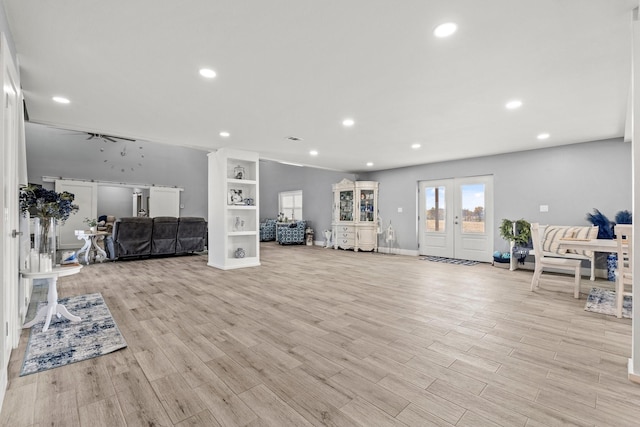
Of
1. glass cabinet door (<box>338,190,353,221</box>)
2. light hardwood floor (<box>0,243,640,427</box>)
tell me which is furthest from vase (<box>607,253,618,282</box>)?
glass cabinet door (<box>338,190,353,221</box>)

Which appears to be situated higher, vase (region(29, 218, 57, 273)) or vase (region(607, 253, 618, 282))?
vase (region(29, 218, 57, 273))

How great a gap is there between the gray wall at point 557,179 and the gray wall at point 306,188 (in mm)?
3810

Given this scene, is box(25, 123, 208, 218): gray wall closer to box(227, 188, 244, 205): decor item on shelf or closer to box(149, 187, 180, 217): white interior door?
box(149, 187, 180, 217): white interior door

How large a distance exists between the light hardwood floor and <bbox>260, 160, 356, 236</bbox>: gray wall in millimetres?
6262

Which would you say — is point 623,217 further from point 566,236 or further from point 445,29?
point 445,29

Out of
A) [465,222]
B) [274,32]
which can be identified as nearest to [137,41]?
[274,32]

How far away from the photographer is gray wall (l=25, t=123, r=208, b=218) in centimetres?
905

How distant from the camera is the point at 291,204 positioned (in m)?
11.7

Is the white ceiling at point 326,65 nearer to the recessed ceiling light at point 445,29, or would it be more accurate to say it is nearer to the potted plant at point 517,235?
the recessed ceiling light at point 445,29

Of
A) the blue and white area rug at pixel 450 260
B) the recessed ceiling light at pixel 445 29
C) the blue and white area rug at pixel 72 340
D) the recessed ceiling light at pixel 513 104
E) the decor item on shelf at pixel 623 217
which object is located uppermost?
the recessed ceiling light at pixel 513 104

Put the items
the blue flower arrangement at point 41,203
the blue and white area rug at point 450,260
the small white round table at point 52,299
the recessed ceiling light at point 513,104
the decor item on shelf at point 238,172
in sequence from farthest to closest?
the blue and white area rug at point 450,260, the decor item on shelf at point 238,172, the recessed ceiling light at point 513,104, the blue flower arrangement at point 41,203, the small white round table at point 52,299

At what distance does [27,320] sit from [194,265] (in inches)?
127

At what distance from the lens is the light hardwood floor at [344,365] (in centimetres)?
155

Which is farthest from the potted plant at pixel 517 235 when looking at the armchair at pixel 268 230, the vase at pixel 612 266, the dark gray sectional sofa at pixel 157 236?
the armchair at pixel 268 230
